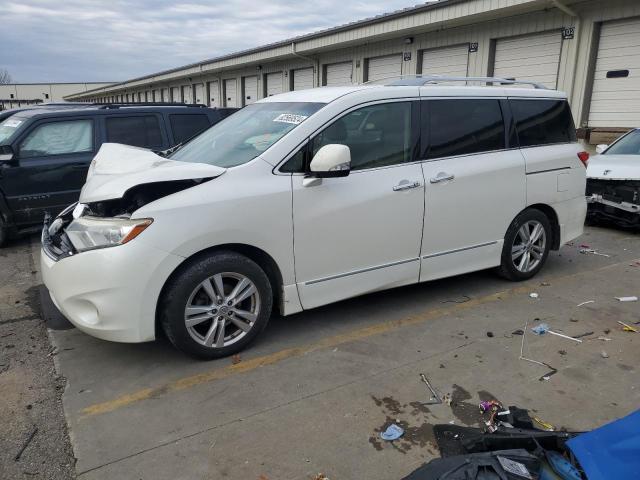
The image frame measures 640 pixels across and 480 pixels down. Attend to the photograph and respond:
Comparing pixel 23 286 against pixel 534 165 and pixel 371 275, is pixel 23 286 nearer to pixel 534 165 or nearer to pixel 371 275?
pixel 371 275

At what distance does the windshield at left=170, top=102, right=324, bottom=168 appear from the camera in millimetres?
3822

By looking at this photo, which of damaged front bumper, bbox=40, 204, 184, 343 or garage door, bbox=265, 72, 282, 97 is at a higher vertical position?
garage door, bbox=265, 72, 282, 97

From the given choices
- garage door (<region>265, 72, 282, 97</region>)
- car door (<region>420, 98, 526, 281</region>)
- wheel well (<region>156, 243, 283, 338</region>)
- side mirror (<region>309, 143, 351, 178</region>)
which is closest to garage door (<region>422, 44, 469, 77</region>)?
garage door (<region>265, 72, 282, 97</region>)

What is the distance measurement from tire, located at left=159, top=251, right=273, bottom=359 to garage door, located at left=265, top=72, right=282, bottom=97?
1809 cm

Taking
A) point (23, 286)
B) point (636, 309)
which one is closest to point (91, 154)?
point (23, 286)

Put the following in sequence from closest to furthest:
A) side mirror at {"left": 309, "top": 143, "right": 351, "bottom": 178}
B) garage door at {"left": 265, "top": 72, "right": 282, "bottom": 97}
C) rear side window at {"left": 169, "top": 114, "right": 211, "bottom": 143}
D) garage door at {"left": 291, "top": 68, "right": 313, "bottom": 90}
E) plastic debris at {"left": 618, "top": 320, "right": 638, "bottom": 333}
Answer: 1. side mirror at {"left": 309, "top": 143, "right": 351, "bottom": 178}
2. plastic debris at {"left": 618, "top": 320, "right": 638, "bottom": 333}
3. rear side window at {"left": 169, "top": 114, "right": 211, "bottom": 143}
4. garage door at {"left": 291, "top": 68, "right": 313, "bottom": 90}
5. garage door at {"left": 265, "top": 72, "right": 282, "bottom": 97}

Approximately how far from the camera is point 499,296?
4902 millimetres

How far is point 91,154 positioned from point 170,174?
4313 millimetres

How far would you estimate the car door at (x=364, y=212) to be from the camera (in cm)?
377

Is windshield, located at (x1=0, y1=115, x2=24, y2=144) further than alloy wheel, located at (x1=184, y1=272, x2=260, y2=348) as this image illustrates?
Yes

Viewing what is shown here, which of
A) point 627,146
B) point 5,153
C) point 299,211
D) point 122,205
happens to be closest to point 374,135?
point 299,211

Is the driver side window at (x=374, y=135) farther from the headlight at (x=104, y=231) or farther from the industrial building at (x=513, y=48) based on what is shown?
the industrial building at (x=513, y=48)

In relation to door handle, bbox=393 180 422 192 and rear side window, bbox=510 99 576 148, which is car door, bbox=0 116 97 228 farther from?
rear side window, bbox=510 99 576 148

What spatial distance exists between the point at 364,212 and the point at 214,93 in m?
25.8
